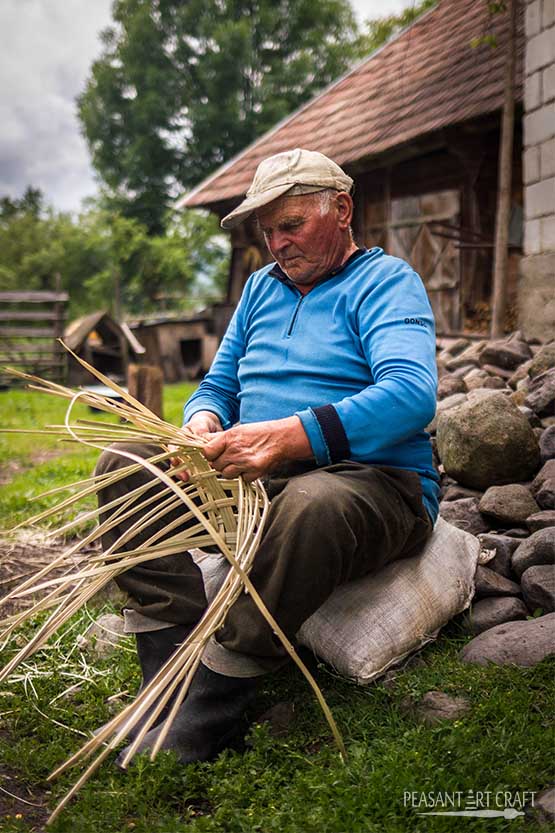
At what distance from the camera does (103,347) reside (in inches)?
552

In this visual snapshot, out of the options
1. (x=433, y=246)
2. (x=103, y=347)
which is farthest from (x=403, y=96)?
(x=103, y=347)

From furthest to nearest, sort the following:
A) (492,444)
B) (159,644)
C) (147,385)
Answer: (147,385) → (492,444) → (159,644)

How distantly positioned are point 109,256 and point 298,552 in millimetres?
30255

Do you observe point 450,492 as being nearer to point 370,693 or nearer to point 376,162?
point 370,693

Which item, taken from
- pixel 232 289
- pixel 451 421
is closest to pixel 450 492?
pixel 451 421

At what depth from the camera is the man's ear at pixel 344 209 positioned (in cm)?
245

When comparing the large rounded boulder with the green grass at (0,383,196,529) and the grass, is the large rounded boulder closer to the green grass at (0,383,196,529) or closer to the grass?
the grass

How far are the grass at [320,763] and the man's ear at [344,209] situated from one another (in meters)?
1.30

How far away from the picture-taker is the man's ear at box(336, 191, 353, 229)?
245 cm

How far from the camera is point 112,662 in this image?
2766 mm

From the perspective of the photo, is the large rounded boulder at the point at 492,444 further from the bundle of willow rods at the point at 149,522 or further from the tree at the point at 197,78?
the tree at the point at 197,78

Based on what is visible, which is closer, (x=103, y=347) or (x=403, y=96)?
(x=403, y=96)

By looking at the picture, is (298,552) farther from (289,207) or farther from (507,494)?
(507,494)

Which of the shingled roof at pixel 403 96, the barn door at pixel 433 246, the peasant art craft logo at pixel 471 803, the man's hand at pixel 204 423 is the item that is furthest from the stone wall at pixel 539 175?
the peasant art craft logo at pixel 471 803
